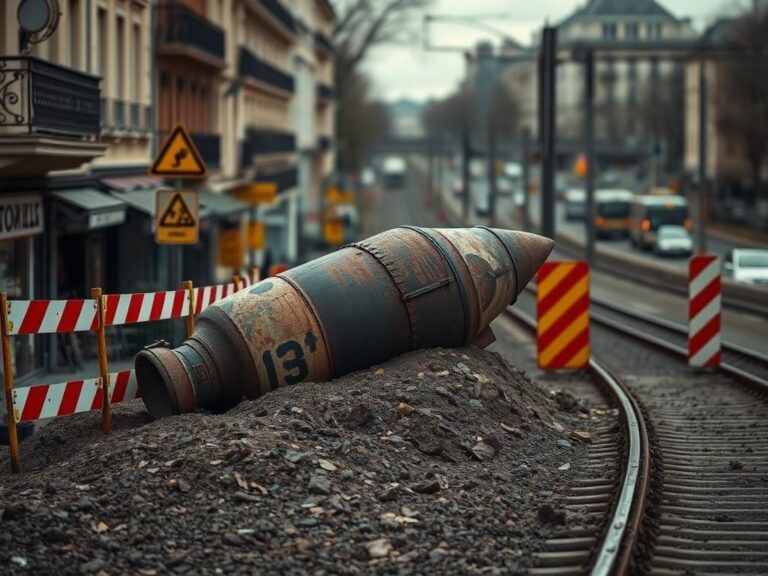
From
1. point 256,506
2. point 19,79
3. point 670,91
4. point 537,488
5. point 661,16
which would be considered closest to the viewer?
point 256,506

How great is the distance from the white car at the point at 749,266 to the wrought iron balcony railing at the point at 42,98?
2663 centimetres

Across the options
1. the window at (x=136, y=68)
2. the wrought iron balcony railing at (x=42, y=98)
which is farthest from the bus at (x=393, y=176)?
the wrought iron balcony railing at (x=42, y=98)

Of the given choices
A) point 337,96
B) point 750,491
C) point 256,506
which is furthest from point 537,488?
point 337,96

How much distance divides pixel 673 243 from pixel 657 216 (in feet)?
22.5

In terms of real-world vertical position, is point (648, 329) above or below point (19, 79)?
below

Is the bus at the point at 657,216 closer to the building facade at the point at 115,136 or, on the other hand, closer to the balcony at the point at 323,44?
the building facade at the point at 115,136

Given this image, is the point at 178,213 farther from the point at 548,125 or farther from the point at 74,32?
the point at 548,125

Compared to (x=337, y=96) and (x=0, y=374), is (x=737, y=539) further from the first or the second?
(x=337, y=96)

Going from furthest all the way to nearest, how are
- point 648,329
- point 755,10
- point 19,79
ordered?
point 755,10 → point 648,329 → point 19,79

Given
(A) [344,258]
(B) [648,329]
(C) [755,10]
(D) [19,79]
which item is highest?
(C) [755,10]

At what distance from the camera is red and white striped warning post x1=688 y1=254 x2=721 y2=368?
64.6 feet

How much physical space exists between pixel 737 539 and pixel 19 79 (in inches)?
456

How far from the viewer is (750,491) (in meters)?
11.2

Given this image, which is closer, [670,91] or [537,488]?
[537,488]
